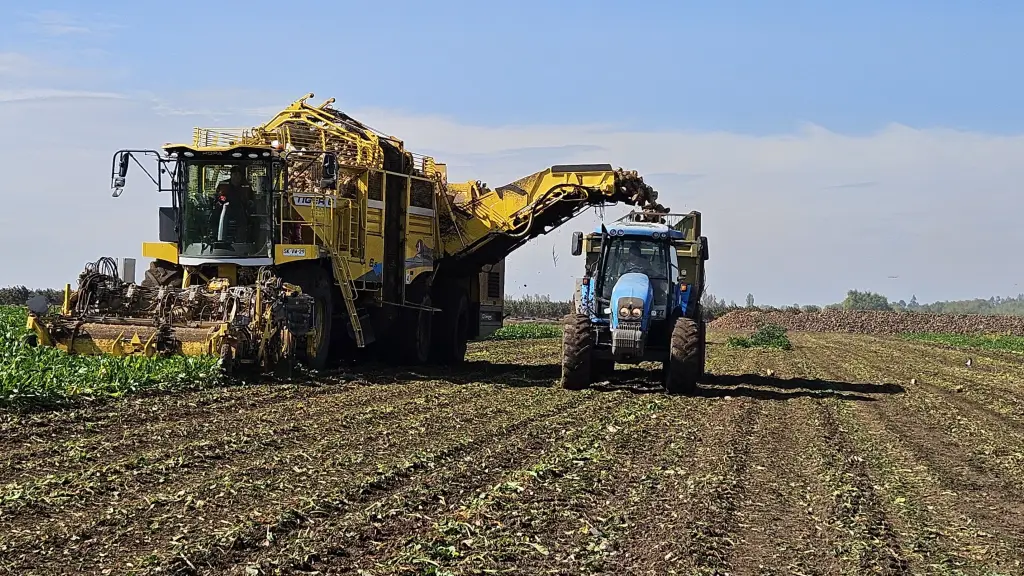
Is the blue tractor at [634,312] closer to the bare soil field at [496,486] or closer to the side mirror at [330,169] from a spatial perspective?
the bare soil field at [496,486]

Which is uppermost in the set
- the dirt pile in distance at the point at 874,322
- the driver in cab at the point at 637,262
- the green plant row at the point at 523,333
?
the driver in cab at the point at 637,262

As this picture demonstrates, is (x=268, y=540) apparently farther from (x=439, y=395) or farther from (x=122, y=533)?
(x=439, y=395)

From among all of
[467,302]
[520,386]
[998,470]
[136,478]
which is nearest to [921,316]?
[467,302]

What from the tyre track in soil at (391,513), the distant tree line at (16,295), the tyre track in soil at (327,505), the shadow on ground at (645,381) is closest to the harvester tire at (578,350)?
the shadow on ground at (645,381)

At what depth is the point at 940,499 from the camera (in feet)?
29.7

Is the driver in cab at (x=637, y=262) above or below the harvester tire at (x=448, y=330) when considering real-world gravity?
above

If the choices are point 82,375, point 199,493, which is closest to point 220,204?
point 82,375

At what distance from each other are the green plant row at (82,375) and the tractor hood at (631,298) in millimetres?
5484

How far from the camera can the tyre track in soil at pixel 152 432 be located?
881 cm

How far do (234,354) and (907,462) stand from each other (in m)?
8.34

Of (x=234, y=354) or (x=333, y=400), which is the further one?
(x=234, y=354)

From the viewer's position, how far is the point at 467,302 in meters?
23.1

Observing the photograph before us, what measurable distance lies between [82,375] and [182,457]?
16.5 feet

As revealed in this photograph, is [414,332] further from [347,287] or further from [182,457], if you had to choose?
[182,457]
